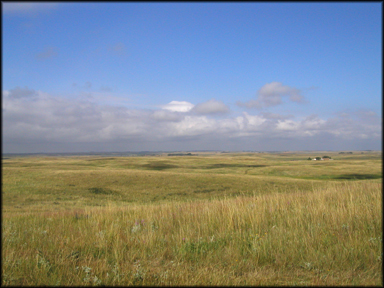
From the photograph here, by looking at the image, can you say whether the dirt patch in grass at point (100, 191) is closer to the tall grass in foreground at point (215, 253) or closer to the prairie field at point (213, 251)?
the prairie field at point (213, 251)

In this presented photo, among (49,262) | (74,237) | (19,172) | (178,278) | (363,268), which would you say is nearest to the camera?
(178,278)

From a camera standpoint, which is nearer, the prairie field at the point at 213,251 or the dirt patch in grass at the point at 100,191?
the prairie field at the point at 213,251

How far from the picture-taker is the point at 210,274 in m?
4.53

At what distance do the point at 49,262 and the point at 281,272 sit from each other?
13.3ft

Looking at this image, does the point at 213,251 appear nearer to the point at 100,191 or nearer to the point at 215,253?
the point at 215,253

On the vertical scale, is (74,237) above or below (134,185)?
above

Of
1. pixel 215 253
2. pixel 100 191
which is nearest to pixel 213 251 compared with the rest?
pixel 215 253

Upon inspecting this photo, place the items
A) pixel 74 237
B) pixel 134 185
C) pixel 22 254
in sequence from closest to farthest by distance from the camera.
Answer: pixel 22 254
pixel 74 237
pixel 134 185

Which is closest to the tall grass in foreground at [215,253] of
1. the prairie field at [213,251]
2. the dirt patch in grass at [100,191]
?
the prairie field at [213,251]

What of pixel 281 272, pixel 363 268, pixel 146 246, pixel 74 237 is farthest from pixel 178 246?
pixel 363 268

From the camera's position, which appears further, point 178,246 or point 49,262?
point 178,246

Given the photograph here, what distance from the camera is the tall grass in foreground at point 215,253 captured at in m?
4.46

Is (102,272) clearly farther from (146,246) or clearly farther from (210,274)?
(210,274)

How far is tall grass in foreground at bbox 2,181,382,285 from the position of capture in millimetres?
4465
